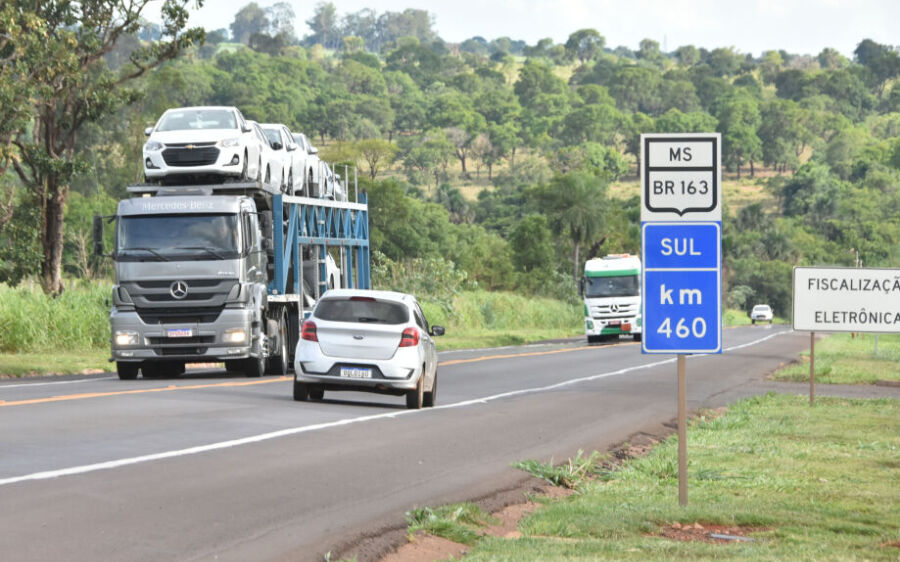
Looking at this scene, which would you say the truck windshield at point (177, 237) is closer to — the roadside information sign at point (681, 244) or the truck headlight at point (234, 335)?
the truck headlight at point (234, 335)

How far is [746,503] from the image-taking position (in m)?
12.5

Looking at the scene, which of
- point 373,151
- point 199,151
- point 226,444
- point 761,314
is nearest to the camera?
point 226,444

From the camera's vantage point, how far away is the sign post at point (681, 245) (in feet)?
38.2

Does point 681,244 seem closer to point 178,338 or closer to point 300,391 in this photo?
point 300,391

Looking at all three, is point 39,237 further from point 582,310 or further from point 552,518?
point 582,310

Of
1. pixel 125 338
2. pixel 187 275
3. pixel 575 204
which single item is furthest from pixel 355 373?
pixel 575 204

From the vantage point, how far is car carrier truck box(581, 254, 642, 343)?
5894 centimetres

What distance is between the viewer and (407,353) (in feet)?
69.3

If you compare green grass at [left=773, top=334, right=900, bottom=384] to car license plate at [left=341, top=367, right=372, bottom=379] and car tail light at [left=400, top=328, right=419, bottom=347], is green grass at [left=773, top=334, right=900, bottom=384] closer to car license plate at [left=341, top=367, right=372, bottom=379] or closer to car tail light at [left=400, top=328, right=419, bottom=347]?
car tail light at [left=400, top=328, right=419, bottom=347]

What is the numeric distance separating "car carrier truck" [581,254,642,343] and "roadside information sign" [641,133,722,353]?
47.1m

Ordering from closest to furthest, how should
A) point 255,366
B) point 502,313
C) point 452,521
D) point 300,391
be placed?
1. point 452,521
2. point 300,391
3. point 255,366
4. point 502,313

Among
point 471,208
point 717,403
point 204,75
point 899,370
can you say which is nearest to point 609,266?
point 899,370

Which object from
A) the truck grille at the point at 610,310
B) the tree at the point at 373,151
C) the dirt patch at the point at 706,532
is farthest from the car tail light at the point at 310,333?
the tree at the point at 373,151

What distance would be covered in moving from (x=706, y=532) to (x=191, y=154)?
18.0 meters
